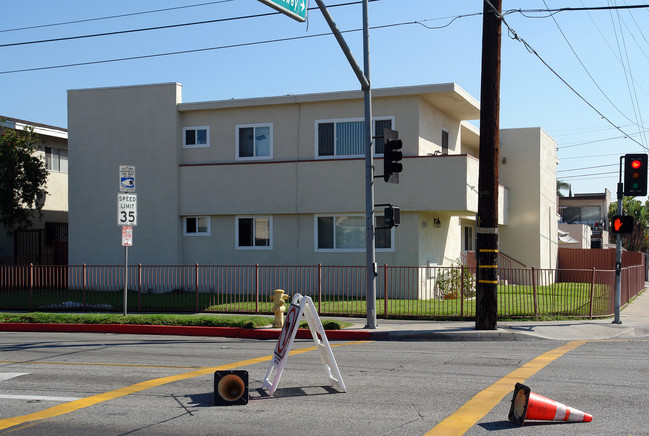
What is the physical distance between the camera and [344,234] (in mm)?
24266

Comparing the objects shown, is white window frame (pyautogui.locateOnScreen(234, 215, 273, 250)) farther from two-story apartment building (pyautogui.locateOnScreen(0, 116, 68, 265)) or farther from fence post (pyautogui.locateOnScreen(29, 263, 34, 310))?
two-story apartment building (pyautogui.locateOnScreen(0, 116, 68, 265))

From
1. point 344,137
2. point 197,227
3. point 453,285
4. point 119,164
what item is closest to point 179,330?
point 453,285

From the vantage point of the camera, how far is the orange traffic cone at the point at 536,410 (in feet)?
25.1

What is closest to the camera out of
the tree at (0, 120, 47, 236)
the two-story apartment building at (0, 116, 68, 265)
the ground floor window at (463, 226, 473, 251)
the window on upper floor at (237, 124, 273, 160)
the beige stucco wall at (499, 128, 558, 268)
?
the window on upper floor at (237, 124, 273, 160)

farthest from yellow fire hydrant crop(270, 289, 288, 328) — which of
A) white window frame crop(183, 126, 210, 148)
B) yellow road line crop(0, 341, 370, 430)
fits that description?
white window frame crop(183, 126, 210, 148)

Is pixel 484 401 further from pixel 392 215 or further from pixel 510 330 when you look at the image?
pixel 510 330

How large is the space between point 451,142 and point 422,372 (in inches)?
684

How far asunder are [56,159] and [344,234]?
1430 centimetres

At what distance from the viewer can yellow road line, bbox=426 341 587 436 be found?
7.55m

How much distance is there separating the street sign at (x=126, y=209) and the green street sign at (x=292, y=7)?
715cm

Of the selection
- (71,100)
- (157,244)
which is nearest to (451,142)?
(157,244)

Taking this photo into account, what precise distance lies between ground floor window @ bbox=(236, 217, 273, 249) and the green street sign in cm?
1304

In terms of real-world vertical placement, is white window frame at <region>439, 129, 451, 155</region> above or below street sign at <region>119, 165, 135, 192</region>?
above

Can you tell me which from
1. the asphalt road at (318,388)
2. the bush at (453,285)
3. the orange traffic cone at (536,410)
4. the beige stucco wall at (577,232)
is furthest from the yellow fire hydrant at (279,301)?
the beige stucco wall at (577,232)
